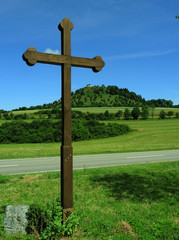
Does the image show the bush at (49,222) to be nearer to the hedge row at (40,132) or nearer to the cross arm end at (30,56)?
the cross arm end at (30,56)

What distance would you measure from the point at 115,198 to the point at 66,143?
9.42 feet

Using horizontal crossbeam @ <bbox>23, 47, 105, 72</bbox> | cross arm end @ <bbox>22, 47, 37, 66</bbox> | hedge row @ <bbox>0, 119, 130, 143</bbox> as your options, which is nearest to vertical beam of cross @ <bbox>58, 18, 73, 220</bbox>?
horizontal crossbeam @ <bbox>23, 47, 105, 72</bbox>

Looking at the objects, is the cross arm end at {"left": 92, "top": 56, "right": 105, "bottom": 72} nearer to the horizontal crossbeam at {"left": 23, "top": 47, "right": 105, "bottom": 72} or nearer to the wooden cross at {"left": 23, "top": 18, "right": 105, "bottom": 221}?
the horizontal crossbeam at {"left": 23, "top": 47, "right": 105, "bottom": 72}

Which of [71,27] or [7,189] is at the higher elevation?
[71,27]

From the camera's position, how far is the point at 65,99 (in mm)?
4312

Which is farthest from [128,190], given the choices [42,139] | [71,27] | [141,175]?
[42,139]

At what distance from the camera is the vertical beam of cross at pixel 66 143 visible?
13.9 ft

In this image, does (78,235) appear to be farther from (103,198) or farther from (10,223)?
(103,198)

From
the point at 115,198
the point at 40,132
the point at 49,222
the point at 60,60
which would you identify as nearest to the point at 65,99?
the point at 60,60

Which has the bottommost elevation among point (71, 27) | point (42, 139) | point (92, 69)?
point (42, 139)

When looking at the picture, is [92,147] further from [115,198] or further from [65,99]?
[65,99]

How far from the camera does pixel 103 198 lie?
6176 millimetres

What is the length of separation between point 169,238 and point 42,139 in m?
27.4

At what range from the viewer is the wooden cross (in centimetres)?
420
